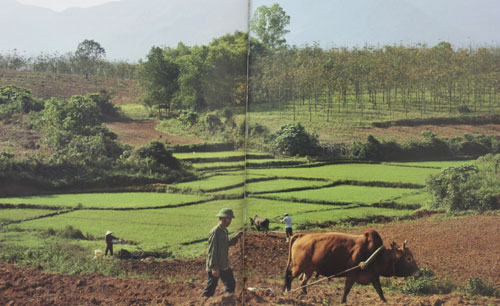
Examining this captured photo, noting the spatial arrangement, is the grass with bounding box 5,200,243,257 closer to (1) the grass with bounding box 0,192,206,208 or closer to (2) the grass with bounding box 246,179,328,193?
(1) the grass with bounding box 0,192,206,208

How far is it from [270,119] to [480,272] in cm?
287

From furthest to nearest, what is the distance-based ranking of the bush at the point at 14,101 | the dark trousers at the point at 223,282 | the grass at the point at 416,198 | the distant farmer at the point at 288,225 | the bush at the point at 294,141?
the bush at the point at 294,141, the distant farmer at the point at 288,225, the grass at the point at 416,198, the dark trousers at the point at 223,282, the bush at the point at 14,101

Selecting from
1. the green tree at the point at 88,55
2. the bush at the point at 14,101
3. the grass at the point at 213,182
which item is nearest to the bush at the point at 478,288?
the grass at the point at 213,182

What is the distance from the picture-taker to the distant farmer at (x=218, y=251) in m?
5.00

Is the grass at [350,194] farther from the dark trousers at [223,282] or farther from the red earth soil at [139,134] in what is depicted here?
the red earth soil at [139,134]

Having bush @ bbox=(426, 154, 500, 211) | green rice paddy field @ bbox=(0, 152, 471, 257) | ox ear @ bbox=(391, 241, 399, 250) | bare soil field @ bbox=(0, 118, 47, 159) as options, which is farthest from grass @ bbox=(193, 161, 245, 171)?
bush @ bbox=(426, 154, 500, 211)

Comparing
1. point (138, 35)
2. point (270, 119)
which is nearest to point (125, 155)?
point (138, 35)

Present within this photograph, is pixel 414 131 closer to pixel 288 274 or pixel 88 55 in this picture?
pixel 288 274

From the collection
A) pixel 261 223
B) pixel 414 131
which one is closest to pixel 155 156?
pixel 261 223

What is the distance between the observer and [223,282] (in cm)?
518

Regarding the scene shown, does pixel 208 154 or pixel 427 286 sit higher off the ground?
→ pixel 208 154

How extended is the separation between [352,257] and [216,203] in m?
1.46

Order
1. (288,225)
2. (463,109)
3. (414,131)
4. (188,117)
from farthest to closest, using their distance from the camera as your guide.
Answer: (288,225) < (414,131) < (463,109) < (188,117)

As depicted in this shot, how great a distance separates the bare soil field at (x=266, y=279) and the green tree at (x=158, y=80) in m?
1.58
